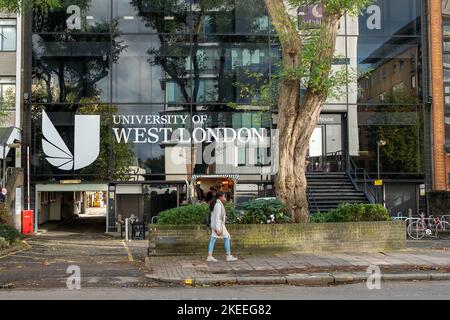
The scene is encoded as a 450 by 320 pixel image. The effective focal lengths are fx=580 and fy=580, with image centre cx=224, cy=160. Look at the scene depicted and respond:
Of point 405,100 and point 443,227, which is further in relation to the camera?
point 405,100

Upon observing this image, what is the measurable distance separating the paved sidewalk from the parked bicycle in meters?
6.60

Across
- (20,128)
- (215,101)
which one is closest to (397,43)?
(215,101)

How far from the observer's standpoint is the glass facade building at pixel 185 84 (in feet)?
84.3

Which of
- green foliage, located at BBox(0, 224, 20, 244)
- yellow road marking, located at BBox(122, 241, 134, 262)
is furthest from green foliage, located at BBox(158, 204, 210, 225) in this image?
green foliage, located at BBox(0, 224, 20, 244)

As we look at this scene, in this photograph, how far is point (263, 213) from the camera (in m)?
15.7

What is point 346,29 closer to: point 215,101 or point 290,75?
point 215,101

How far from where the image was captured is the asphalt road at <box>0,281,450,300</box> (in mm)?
9766

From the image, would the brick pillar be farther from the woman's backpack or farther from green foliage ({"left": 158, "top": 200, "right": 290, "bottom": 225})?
the woman's backpack

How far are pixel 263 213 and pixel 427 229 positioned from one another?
9.07 m

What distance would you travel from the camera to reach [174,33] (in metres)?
26.2

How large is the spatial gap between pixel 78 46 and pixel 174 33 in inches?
171

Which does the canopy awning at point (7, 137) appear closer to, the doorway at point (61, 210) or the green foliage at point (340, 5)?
the doorway at point (61, 210)

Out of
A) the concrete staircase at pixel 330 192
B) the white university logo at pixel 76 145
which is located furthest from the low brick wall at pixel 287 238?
the white university logo at pixel 76 145

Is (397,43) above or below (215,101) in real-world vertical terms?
above
